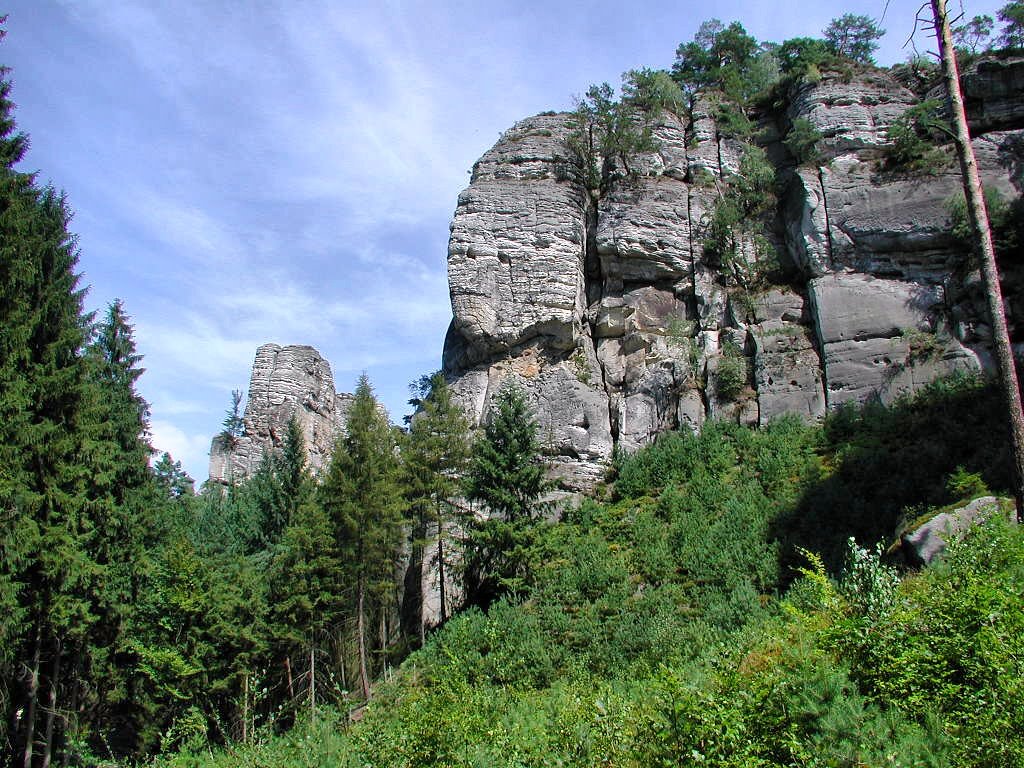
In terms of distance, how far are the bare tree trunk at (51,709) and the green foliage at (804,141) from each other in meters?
27.7

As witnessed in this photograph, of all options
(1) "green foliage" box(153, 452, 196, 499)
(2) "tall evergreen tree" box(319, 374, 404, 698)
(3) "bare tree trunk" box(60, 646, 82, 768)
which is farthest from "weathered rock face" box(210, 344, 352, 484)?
(3) "bare tree trunk" box(60, 646, 82, 768)

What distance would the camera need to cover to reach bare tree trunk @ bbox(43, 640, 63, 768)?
48.2 feet

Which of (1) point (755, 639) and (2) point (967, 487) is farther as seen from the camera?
(2) point (967, 487)

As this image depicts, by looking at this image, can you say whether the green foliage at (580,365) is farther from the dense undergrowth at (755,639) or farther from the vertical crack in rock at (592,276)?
the dense undergrowth at (755,639)

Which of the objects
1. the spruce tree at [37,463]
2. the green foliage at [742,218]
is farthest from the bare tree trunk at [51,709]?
the green foliage at [742,218]

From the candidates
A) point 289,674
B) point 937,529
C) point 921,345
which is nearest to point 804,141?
point 921,345

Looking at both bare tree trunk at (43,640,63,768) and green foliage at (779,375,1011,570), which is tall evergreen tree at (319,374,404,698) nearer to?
bare tree trunk at (43,640,63,768)

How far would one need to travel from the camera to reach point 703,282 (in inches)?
1090

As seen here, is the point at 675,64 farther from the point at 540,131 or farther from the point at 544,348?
the point at 544,348

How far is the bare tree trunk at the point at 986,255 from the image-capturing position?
934 centimetres

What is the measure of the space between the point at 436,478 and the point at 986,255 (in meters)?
15.2

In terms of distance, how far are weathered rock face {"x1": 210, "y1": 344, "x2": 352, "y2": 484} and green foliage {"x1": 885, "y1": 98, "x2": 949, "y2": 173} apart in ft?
92.5

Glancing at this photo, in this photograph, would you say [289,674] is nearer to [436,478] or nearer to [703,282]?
[436,478]

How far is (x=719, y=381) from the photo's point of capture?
25.1 metres
